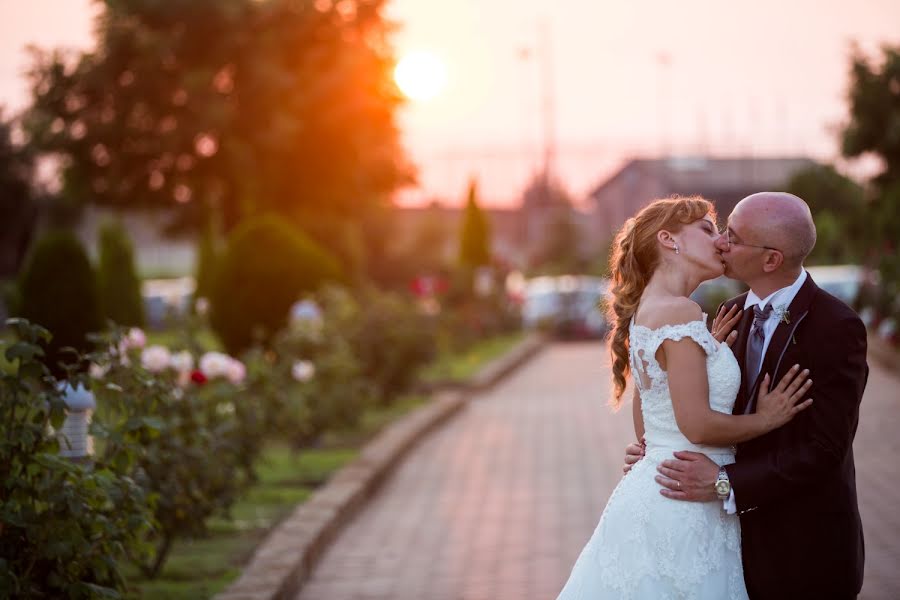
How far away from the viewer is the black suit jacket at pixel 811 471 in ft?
12.1

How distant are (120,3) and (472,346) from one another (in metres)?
15.7

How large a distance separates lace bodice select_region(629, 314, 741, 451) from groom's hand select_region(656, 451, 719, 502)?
0.05 metres

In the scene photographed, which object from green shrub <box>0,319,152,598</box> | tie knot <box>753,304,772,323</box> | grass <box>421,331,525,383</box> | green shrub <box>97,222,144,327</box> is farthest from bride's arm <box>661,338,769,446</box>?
green shrub <box>97,222,144,327</box>

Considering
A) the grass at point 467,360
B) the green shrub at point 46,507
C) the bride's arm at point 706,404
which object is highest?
the bride's arm at point 706,404

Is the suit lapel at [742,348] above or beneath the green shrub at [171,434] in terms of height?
above

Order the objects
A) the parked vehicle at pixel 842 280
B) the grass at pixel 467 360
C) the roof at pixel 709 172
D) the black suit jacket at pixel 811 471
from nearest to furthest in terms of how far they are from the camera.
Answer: the black suit jacket at pixel 811 471, the grass at pixel 467 360, the parked vehicle at pixel 842 280, the roof at pixel 709 172

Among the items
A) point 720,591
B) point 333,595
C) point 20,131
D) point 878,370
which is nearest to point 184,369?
point 333,595

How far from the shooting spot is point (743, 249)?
3836mm

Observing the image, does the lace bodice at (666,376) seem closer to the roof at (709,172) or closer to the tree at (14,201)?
the tree at (14,201)

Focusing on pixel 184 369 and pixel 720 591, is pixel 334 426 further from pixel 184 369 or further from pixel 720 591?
pixel 720 591

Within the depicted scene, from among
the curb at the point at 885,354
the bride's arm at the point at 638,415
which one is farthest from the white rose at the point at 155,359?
the curb at the point at 885,354

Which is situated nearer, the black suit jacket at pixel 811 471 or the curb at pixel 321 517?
the black suit jacket at pixel 811 471

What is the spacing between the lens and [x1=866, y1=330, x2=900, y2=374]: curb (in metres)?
18.1

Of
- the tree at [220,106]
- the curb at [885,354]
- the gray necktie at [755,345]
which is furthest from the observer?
the tree at [220,106]
